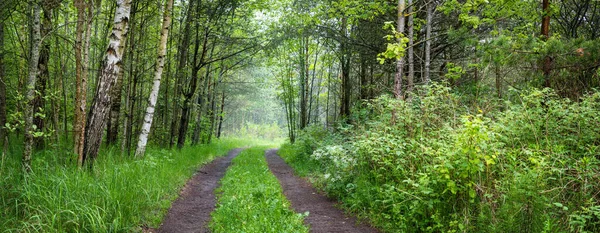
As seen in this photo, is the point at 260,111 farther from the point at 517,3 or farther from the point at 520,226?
the point at 520,226

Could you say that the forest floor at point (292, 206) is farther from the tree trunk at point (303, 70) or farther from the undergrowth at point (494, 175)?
the tree trunk at point (303, 70)

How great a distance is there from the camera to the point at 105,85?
20.4ft

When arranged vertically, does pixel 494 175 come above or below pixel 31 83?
below

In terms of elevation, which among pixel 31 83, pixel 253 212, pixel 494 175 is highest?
pixel 31 83

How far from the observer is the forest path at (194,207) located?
552 cm

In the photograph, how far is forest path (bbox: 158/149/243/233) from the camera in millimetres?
5519

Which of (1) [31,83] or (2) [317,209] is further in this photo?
(2) [317,209]

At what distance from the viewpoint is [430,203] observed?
4.45 metres

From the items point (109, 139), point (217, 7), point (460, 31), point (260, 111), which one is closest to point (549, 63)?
point (460, 31)

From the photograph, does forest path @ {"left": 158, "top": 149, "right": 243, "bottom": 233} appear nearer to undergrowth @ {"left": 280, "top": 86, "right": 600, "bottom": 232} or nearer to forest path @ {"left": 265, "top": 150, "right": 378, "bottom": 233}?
forest path @ {"left": 265, "top": 150, "right": 378, "bottom": 233}

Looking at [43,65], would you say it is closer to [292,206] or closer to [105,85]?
[105,85]

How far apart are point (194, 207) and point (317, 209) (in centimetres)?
256

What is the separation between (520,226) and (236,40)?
12546 millimetres

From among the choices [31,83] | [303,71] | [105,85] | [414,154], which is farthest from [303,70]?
[31,83]
